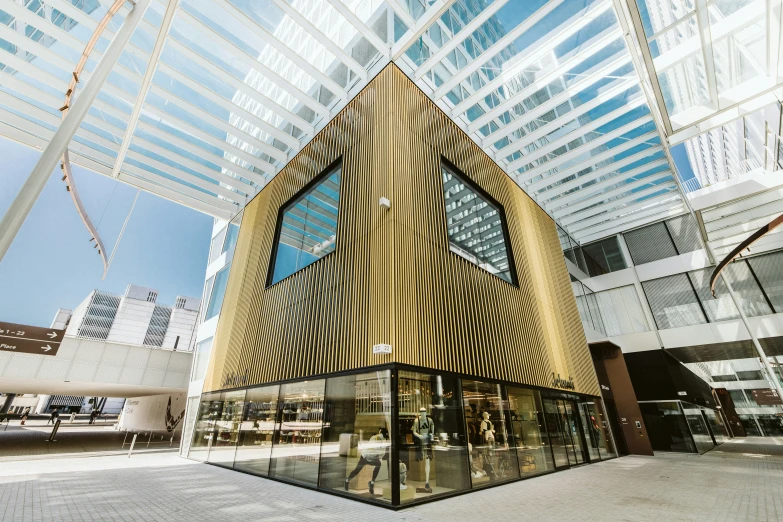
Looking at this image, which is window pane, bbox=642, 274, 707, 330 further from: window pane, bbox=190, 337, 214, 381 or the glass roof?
window pane, bbox=190, 337, 214, 381

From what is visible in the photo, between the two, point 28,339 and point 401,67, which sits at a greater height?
point 401,67

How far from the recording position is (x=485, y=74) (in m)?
9.92

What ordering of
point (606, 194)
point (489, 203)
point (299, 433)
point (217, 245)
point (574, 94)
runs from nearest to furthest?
point (299, 433)
point (574, 94)
point (489, 203)
point (606, 194)
point (217, 245)

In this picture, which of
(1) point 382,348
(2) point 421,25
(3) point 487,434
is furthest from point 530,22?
(3) point 487,434

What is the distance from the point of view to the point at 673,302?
50.3 ft

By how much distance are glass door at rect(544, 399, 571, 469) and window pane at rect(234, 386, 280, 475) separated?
6.98 meters

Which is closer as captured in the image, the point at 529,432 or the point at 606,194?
the point at 529,432

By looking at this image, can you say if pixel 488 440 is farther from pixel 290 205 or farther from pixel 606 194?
pixel 606 194

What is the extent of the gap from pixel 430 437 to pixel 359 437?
1273 mm

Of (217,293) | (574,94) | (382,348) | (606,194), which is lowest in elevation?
(382,348)

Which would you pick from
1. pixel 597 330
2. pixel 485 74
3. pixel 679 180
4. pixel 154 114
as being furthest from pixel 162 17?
pixel 597 330

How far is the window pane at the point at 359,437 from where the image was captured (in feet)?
18.6

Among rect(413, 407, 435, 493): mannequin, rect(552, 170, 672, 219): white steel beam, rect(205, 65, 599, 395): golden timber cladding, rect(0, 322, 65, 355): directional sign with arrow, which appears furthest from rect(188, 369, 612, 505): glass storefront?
rect(552, 170, 672, 219): white steel beam

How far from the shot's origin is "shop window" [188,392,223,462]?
10.7 meters
